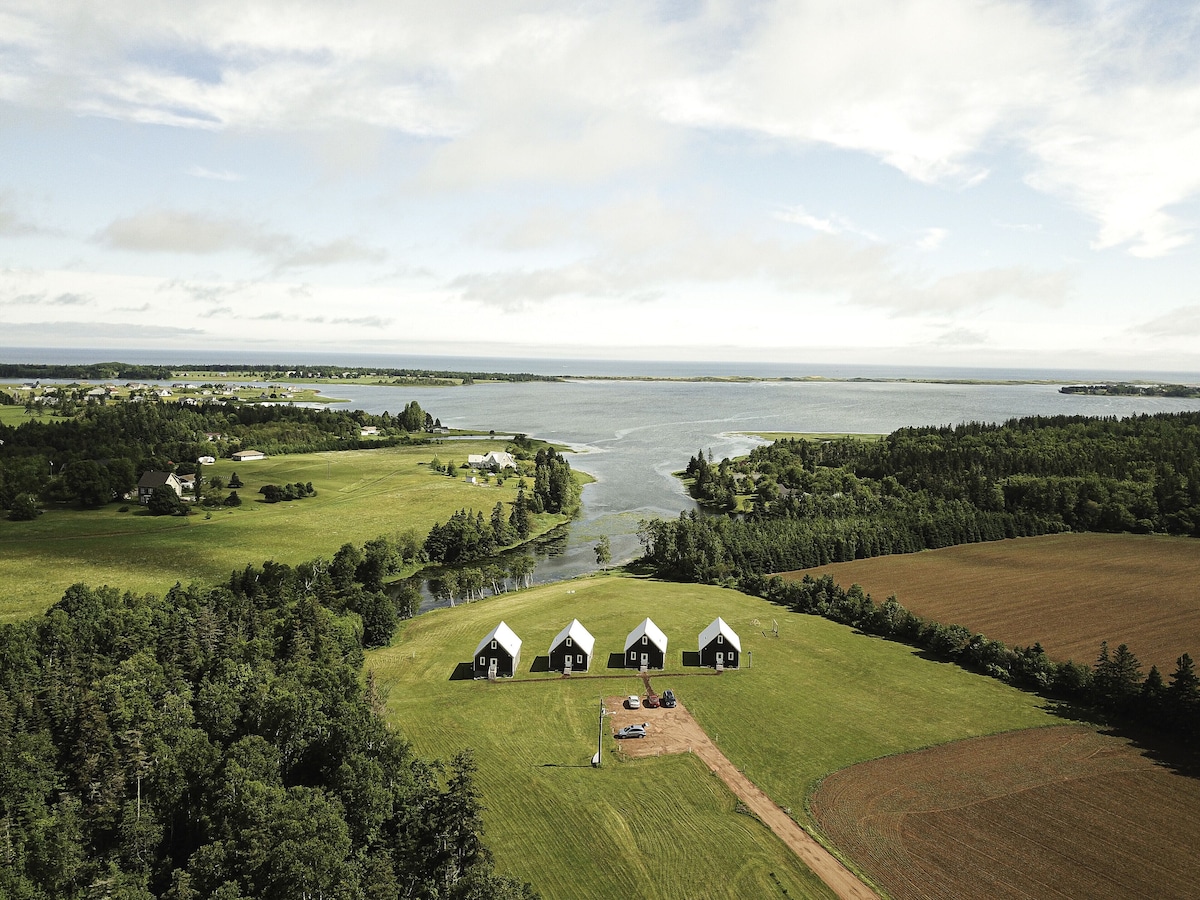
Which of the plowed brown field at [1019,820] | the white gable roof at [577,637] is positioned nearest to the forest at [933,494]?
the white gable roof at [577,637]

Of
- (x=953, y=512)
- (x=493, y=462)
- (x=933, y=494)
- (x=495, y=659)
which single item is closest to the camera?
(x=495, y=659)

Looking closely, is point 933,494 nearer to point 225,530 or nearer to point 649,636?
point 649,636

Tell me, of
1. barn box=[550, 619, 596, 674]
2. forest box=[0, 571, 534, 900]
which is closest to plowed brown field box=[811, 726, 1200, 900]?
forest box=[0, 571, 534, 900]

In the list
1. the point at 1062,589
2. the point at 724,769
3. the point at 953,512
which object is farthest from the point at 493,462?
the point at 724,769

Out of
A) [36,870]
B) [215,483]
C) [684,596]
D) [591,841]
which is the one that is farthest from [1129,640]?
[215,483]

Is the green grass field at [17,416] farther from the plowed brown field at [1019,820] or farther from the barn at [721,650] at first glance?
the plowed brown field at [1019,820]

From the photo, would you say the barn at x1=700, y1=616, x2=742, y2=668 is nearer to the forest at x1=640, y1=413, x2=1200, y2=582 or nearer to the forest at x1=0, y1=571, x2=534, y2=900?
the forest at x1=0, y1=571, x2=534, y2=900
